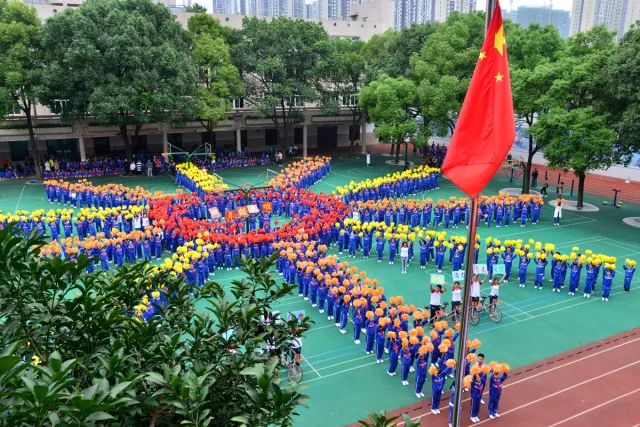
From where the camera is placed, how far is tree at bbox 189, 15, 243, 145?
29.6m

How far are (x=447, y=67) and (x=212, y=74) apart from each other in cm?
1322

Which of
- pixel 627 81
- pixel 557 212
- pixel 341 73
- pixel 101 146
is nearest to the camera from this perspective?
pixel 627 81

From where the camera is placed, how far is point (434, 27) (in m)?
32.6

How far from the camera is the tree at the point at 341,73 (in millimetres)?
32750

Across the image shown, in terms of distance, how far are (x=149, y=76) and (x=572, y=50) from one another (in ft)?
65.4

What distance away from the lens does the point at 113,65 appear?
86.2 feet

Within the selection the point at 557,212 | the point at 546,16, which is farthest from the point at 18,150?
the point at 546,16

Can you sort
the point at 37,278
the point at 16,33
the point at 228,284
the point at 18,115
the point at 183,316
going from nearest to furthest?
the point at 37,278
the point at 183,316
the point at 228,284
the point at 16,33
the point at 18,115

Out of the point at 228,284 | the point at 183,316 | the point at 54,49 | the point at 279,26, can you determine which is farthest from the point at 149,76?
the point at 183,316

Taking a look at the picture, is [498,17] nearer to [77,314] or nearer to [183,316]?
[183,316]

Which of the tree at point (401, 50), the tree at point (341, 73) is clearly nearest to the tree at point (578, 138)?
the tree at point (401, 50)

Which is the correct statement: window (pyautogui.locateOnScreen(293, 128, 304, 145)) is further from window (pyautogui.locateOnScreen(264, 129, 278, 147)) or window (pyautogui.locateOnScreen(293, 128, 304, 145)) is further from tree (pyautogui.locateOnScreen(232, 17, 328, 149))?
tree (pyautogui.locateOnScreen(232, 17, 328, 149))

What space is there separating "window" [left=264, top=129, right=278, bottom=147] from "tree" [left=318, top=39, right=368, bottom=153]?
635 cm

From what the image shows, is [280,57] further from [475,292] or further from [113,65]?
[475,292]
